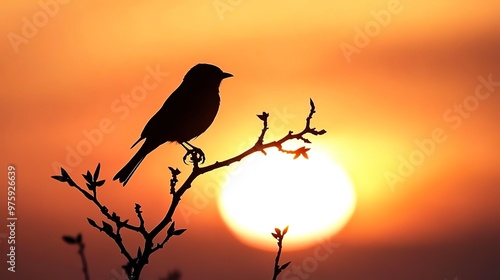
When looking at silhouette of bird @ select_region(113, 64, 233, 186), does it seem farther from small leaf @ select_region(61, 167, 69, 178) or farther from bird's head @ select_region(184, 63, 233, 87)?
small leaf @ select_region(61, 167, 69, 178)

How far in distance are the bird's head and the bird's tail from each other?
1.43 m

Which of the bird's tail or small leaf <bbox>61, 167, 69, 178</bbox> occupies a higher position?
the bird's tail

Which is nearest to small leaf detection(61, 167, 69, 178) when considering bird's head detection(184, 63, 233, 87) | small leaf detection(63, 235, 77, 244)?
small leaf detection(63, 235, 77, 244)

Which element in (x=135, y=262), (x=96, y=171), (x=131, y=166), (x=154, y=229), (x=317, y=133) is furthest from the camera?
(x=131, y=166)

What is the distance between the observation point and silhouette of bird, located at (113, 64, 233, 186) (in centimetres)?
958

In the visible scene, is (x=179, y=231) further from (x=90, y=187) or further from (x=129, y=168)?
(x=129, y=168)

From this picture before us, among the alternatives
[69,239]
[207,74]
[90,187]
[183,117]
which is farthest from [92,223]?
[207,74]

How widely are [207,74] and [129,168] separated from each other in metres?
2.07

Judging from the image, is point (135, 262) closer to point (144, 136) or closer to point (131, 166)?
point (131, 166)

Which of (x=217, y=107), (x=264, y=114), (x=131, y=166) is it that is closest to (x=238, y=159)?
(x=264, y=114)

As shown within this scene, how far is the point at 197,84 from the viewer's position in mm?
10000

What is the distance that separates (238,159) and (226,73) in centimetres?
428

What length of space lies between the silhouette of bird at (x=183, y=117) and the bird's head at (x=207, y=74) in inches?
2.3

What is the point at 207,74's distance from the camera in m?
10.1
